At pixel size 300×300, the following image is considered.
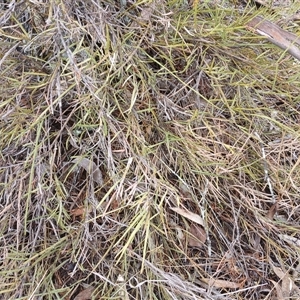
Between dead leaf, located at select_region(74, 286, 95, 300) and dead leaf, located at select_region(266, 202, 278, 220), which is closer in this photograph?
dead leaf, located at select_region(74, 286, 95, 300)

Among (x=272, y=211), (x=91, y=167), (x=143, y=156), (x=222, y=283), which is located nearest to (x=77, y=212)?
(x=91, y=167)

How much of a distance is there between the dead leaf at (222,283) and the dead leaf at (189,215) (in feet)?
0.49

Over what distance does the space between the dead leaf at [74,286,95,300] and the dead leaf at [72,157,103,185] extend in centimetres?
27

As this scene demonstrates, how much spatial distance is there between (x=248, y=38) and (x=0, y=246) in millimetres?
859

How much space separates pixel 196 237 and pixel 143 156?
0.85 ft

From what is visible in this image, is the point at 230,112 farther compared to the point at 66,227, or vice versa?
the point at 230,112

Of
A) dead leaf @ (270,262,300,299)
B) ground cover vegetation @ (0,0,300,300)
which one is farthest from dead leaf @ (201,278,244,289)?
dead leaf @ (270,262,300,299)

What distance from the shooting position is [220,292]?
3.83ft

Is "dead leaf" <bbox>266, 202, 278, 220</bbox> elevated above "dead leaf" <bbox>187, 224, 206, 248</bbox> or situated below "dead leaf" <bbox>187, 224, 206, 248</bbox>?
above

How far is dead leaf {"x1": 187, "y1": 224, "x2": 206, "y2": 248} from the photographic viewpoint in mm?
1183

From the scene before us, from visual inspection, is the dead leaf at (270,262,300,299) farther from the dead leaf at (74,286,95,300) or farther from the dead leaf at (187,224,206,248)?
the dead leaf at (74,286,95,300)

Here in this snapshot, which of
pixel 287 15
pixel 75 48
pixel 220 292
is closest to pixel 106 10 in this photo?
pixel 75 48

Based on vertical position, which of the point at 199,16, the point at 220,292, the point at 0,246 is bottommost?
the point at 0,246

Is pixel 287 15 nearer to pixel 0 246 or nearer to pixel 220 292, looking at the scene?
pixel 220 292
